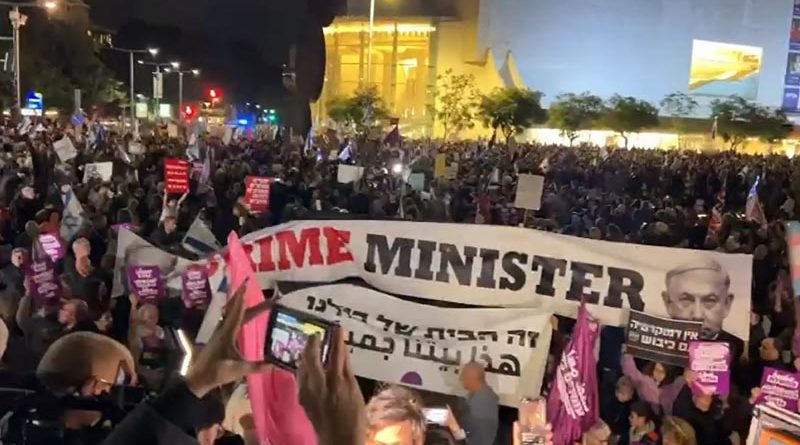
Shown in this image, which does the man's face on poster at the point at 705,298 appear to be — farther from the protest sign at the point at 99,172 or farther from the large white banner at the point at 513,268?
the protest sign at the point at 99,172

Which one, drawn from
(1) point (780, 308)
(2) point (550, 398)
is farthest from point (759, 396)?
(1) point (780, 308)

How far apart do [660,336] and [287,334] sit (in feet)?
10.4

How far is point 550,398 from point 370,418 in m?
2.63

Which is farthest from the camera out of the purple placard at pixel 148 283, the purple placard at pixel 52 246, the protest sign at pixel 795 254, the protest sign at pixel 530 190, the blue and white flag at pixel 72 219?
the blue and white flag at pixel 72 219

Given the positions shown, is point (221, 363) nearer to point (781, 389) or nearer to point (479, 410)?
point (479, 410)

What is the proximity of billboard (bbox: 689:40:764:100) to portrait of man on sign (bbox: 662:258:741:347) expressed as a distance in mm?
59709

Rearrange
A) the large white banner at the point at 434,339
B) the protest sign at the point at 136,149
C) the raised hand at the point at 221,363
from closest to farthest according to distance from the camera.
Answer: the raised hand at the point at 221,363 → the large white banner at the point at 434,339 → the protest sign at the point at 136,149

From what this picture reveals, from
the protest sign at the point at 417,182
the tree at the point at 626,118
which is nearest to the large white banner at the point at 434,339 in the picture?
the protest sign at the point at 417,182

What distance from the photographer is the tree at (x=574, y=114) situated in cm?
5119

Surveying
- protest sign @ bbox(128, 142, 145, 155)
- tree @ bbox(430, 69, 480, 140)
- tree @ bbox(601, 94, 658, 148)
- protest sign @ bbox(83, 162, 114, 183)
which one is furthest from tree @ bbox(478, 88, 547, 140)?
protest sign @ bbox(83, 162, 114, 183)

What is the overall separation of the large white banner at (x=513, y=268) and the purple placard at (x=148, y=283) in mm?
629

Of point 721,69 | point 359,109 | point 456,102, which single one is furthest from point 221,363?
point 721,69

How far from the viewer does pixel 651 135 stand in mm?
56562

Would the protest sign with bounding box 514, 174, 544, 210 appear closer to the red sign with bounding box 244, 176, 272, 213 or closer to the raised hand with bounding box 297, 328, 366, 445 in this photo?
the red sign with bounding box 244, 176, 272, 213
